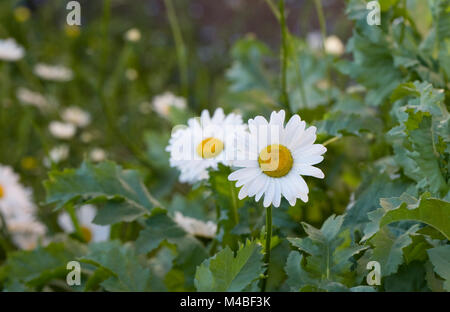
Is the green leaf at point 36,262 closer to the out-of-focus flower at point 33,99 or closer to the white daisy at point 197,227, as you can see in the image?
the white daisy at point 197,227

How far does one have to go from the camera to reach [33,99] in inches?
79.0

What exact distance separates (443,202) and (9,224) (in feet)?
3.15

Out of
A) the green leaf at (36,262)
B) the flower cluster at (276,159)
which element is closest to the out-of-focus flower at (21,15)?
the green leaf at (36,262)

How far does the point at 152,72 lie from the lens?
8.29 ft

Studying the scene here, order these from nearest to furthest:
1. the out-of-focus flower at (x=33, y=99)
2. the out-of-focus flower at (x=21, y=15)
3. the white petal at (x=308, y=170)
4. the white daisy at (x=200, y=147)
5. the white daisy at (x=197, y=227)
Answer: the white petal at (x=308, y=170), the white daisy at (x=200, y=147), the white daisy at (x=197, y=227), the out-of-focus flower at (x=33, y=99), the out-of-focus flower at (x=21, y=15)

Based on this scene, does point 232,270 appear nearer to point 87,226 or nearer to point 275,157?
point 275,157

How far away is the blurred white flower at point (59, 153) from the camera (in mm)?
1660

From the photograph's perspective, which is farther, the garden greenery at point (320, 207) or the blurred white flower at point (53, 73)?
the blurred white flower at point (53, 73)

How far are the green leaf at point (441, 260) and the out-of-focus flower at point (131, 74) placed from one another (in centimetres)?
155

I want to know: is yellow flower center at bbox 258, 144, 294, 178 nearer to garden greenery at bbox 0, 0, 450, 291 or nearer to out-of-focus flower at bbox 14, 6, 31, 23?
garden greenery at bbox 0, 0, 450, 291

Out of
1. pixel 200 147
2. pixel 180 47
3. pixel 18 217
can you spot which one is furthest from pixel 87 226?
pixel 200 147

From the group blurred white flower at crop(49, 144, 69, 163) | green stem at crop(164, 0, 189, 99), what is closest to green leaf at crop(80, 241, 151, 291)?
green stem at crop(164, 0, 189, 99)

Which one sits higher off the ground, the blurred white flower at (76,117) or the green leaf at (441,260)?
the blurred white flower at (76,117)
